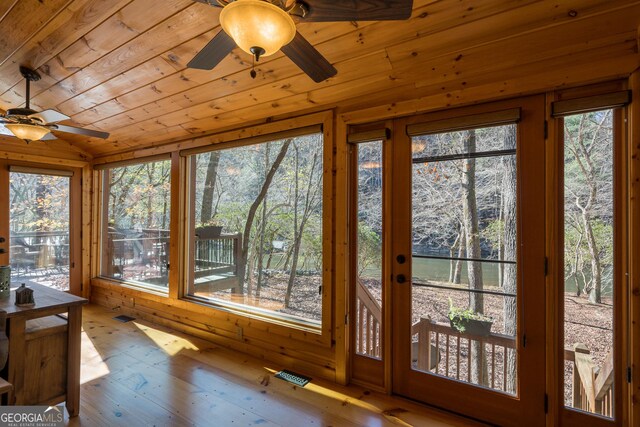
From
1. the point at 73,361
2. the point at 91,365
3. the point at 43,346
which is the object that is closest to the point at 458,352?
the point at 73,361

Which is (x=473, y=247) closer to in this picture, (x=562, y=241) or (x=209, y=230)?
(x=562, y=241)

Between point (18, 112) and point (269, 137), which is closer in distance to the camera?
point (18, 112)

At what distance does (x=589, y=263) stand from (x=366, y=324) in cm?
166

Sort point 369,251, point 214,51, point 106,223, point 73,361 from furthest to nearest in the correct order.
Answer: point 106,223
point 369,251
point 73,361
point 214,51

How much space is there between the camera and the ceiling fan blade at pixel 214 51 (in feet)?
4.73

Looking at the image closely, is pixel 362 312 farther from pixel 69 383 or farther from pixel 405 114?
pixel 69 383

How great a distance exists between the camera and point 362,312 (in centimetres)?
284

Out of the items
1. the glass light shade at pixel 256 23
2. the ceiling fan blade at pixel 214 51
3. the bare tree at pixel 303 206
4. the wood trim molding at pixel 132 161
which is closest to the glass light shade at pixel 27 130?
the wood trim molding at pixel 132 161

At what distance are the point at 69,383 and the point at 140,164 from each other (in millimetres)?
3268

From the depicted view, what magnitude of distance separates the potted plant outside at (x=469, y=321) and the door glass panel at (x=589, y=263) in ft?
1.49

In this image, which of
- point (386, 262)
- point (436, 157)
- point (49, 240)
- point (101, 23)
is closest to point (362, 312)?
point (386, 262)

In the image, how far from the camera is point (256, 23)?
3.81ft

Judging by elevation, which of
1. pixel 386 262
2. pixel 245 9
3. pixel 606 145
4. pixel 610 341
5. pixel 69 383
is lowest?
pixel 69 383

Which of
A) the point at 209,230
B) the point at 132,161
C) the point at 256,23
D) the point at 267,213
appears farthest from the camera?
the point at 132,161
